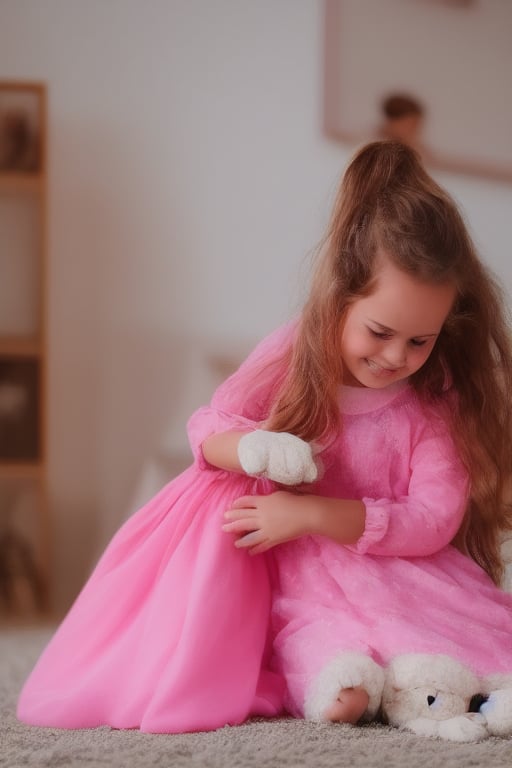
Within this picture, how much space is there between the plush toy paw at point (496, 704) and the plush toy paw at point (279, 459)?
0.30 m

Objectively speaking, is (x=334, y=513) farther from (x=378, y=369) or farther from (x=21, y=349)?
(x=21, y=349)

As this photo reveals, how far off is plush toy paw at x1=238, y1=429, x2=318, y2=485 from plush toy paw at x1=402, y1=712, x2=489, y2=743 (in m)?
0.28

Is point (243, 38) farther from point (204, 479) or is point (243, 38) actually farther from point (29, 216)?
point (204, 479)

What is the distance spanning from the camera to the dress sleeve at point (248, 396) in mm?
1214

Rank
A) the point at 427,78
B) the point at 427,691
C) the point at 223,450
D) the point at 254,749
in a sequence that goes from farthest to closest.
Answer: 1. the point at 427,78
2. the point at 223,450
3. the point at 427,691
4. the point at 254,749

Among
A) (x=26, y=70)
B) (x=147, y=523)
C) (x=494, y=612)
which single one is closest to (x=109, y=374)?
(x=26, y=70)

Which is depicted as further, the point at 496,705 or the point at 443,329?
the point at 443,329

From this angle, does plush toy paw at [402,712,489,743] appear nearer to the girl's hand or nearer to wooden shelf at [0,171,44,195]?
the girl's hand

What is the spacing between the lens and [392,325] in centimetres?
112

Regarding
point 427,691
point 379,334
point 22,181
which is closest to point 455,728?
point 427,691

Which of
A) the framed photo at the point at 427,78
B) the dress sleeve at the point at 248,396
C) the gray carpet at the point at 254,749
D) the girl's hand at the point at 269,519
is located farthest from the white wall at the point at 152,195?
the gray carpet at the point at 254,749

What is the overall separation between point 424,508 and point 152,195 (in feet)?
4.96

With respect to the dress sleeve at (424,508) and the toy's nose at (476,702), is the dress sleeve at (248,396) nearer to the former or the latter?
the dress sleeve at (424,508)

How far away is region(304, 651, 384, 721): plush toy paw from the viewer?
1028 millimetres
